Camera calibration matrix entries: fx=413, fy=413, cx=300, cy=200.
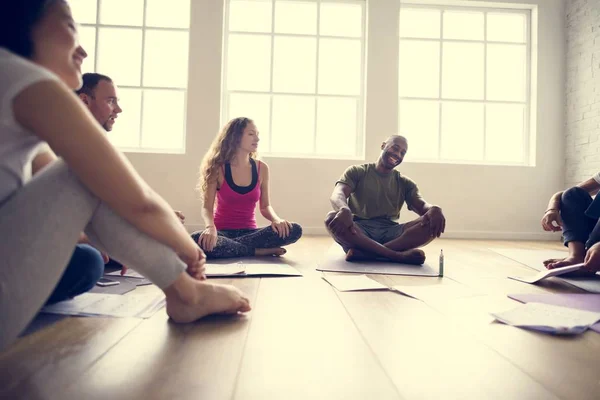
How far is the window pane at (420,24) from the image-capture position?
4.84 m

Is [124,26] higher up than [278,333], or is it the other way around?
[124,26]

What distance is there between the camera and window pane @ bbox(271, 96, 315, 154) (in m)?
4.73

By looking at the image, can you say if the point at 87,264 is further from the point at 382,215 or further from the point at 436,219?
the point at 382,215

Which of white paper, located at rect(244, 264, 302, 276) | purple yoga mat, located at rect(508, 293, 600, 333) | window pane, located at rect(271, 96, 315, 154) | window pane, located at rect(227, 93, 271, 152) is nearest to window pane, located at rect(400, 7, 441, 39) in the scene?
window pane, located at rect(271, 96, 315, 154)

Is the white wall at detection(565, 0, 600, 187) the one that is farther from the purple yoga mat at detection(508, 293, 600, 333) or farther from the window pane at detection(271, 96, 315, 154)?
the purple yoga mat at detection(508, 293, 600, 333)

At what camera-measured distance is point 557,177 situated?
468 centimetres

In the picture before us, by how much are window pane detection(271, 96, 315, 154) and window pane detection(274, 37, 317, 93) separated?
129 mm

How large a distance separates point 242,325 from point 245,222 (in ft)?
5.35

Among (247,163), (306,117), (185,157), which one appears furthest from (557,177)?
(185,157)

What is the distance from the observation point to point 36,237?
2.40ft

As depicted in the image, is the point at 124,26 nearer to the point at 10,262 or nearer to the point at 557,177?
the point at 10,262

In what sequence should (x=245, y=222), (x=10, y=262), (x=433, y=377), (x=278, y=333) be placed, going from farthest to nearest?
(x=245, y=222) → (x=278, y=333) → (x=433, y=377) → (x=10, y=262)

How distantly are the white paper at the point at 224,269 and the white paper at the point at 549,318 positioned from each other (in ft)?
3.85

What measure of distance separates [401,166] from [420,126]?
608mm
